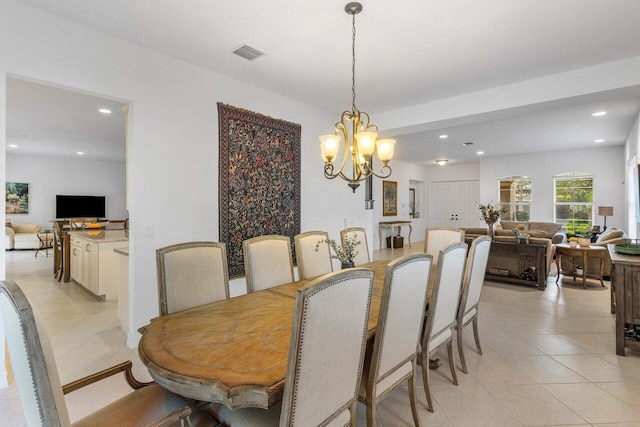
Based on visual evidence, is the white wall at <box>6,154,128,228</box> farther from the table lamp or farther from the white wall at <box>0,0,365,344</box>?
the table lamp

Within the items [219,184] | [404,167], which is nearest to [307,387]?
[219,184]

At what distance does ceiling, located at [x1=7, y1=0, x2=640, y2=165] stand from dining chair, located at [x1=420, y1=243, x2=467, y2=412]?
1732mm

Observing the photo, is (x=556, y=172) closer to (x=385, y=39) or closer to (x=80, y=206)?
(x=385, y=39)

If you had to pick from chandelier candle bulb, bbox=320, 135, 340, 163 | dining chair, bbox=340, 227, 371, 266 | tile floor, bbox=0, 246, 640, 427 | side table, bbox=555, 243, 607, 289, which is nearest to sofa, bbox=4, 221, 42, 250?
tile floor, bbox=0, 246, 640, 427

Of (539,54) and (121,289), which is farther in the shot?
(121,289)

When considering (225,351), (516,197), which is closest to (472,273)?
(225,351)

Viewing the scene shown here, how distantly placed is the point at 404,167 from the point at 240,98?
7.50 m

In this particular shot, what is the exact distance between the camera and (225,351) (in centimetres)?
137

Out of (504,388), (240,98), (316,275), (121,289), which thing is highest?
(240,98)

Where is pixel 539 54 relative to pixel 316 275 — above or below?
above

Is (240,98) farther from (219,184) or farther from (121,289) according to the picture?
(121,289)

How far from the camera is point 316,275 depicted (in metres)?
2.91

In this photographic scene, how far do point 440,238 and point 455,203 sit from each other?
313 inches

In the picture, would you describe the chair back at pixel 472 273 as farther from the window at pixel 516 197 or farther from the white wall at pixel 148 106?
the window at pixel 516 197
